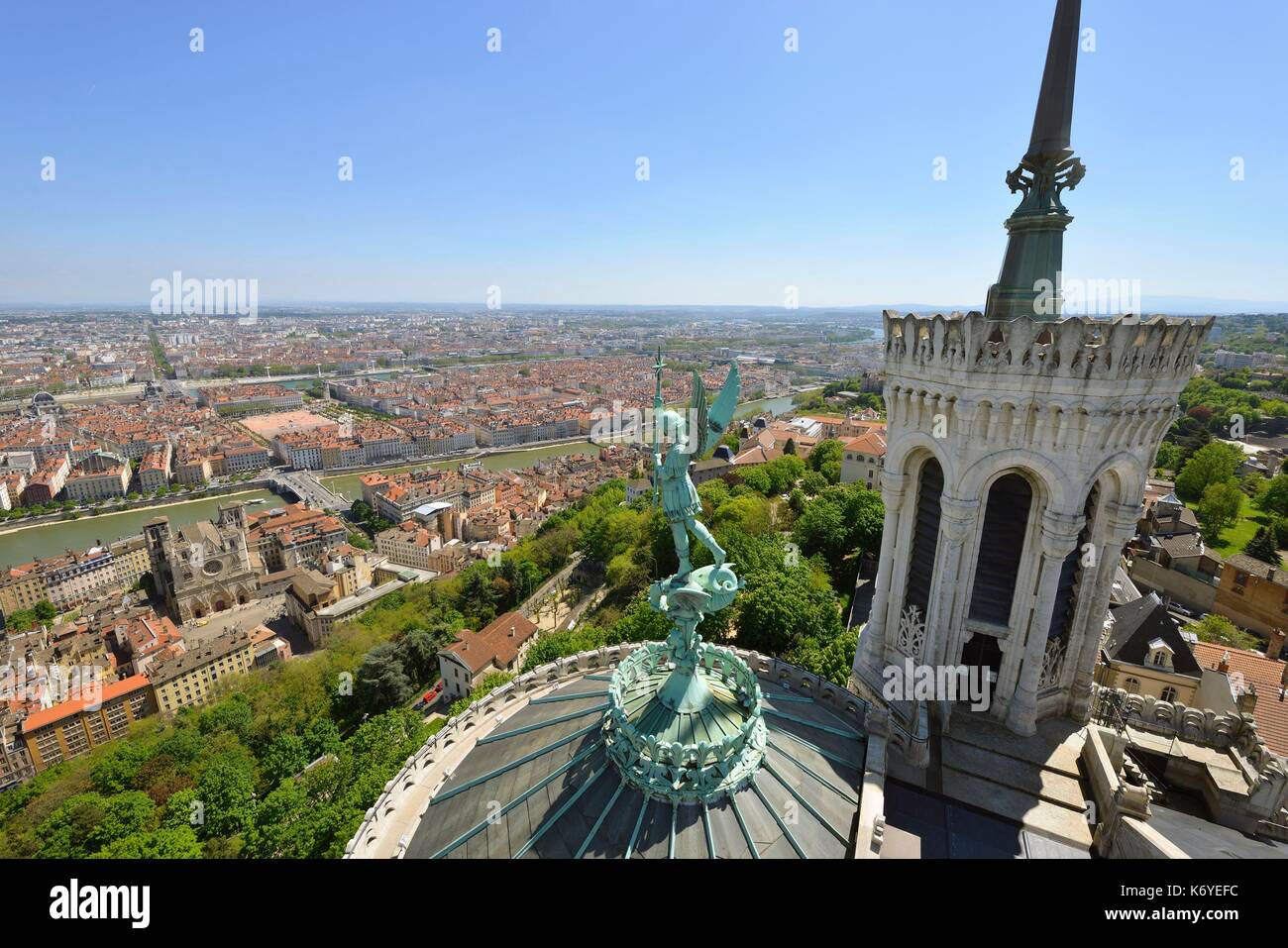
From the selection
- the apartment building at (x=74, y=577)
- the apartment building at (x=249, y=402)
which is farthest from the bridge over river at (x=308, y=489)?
the apartment building at (x=249, y=402)

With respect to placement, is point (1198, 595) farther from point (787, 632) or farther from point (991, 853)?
point (991, 853)

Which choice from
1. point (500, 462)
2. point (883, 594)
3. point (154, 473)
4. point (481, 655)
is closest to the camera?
point (883, 594)

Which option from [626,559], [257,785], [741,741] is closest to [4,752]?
[257,785]

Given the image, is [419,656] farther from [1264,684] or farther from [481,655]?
[1264,684]

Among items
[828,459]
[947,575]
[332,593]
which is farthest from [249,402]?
[947,575]

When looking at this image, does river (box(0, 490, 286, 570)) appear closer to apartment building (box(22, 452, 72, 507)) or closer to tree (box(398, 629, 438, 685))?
apartment building (box(22, 452, 72, 507))

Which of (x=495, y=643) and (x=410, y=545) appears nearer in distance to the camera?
(x=495, y=643)

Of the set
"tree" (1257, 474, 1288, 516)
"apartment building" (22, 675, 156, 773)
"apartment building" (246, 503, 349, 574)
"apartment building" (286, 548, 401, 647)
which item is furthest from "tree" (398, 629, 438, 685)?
"tree" (1257, 474, 1288, 516)
